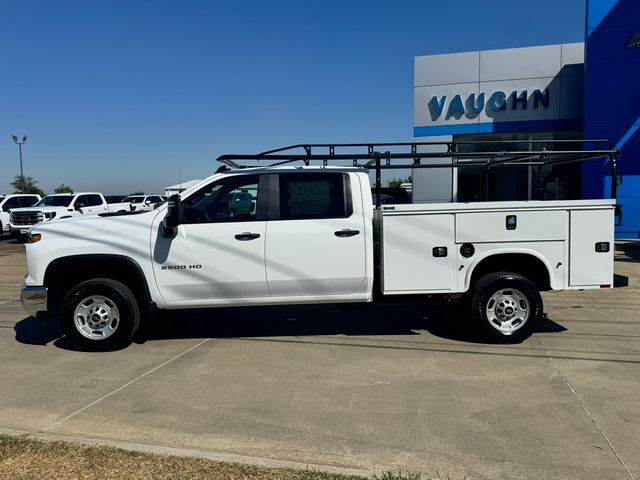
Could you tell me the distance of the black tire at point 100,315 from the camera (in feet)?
19.3

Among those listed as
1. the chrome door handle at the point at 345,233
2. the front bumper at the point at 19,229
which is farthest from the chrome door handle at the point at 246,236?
the front bumper at the point at 19,229

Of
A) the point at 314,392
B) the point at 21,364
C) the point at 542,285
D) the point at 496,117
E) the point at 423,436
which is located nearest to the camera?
the point at 423,436

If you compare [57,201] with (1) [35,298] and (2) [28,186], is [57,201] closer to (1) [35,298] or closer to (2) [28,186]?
(1) [35,298]

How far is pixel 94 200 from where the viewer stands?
23.2 metres

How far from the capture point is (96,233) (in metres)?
5.91

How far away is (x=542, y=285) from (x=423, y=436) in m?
→ 3.10

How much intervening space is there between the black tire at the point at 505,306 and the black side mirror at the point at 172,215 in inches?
134

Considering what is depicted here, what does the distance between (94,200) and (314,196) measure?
64.9ft

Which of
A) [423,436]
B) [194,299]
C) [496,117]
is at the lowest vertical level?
[423,436]

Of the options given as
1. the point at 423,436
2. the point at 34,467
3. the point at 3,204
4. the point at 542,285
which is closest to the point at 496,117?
the point at 542,285

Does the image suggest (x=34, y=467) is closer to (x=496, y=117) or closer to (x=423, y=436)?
(x=423, y=436)

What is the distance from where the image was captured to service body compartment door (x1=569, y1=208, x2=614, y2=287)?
232 inches

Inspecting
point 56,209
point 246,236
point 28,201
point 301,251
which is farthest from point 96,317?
point 28,201

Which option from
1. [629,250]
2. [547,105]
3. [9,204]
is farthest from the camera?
[9,204]
